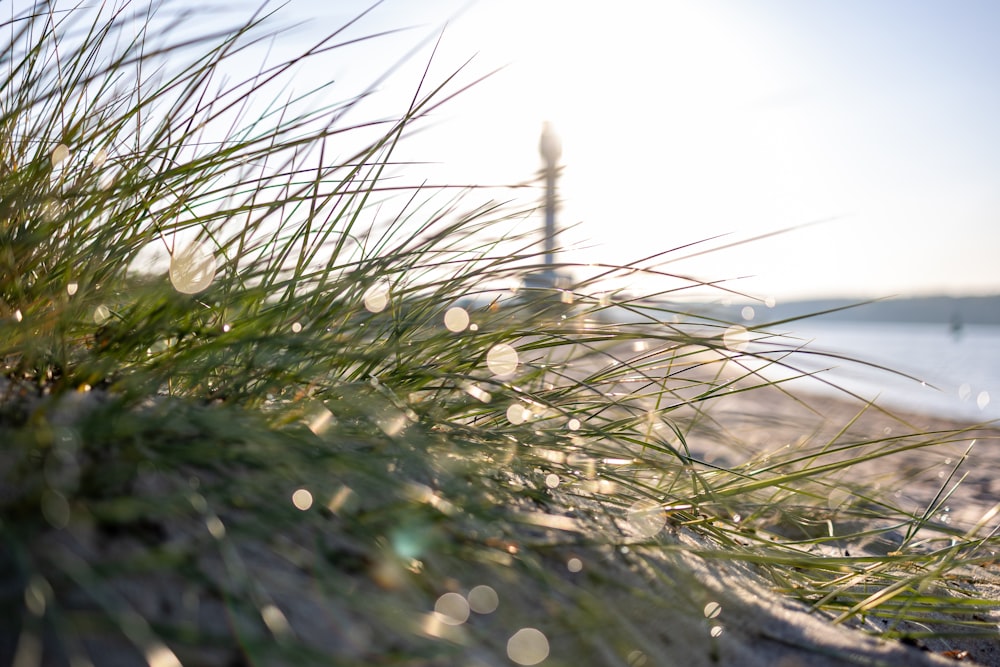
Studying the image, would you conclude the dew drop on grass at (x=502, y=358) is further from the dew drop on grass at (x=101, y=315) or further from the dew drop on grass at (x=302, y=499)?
the dew drop on grass at (x=101, y=315)

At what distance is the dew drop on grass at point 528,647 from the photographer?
698 mm

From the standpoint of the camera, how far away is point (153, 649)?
483 millimetres

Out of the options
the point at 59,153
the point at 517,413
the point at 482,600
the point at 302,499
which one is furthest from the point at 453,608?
the point at 59,153

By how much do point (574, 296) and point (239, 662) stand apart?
0.79 meters

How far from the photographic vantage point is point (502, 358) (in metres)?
1.14

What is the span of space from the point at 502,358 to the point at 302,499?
48cm

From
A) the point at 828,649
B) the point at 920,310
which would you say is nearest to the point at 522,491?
the point at 828,649

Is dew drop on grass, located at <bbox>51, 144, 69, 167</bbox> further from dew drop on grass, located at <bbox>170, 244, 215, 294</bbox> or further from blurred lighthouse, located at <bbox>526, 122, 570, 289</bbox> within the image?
blurred lighthouse, located at <bbox>526, 122, 570, 289</bbox>

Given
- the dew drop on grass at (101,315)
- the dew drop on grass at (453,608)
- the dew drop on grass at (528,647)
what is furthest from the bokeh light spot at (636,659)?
the dew drop on grass at (101,315)

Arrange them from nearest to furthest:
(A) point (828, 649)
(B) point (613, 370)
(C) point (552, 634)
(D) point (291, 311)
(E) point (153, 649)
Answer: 1. (E) point (153, 649)
2. (C) point (552, 634)
3. (A) point (828, 649)
4. (D) point (291, 311)
5. (B) point (613, 370)

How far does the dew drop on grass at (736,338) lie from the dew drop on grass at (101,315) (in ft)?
3.51

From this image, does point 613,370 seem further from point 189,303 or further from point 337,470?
point 189,303

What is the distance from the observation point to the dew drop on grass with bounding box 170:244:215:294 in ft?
3.47

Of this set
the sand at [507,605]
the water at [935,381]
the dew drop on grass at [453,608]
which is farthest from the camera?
the water at [935,381]
